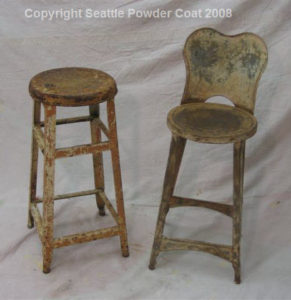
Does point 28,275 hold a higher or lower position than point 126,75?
lower

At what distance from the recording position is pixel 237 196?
7.15 ft

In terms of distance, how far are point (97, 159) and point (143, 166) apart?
0.40m

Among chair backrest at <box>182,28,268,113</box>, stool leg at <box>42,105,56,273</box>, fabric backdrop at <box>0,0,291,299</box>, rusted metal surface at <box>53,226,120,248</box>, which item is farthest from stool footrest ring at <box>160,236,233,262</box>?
chair backrest at <box>182,28,268,113</box>

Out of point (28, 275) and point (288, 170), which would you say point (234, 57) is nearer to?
point (288, 170)

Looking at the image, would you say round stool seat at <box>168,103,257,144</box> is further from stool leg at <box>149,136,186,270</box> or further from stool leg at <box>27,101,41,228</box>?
stool leg at <box>27,101,41,228</box>

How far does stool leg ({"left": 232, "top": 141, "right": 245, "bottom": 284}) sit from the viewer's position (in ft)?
6.93

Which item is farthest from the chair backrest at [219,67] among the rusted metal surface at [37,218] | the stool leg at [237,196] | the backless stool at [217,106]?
the rusted metal surface at [37,218]

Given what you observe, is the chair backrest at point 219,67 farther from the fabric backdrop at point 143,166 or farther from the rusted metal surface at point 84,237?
the rusted metal surface at point 84,237

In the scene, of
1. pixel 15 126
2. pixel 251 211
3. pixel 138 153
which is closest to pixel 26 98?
pixel 15 126

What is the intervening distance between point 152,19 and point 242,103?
66 centimetres

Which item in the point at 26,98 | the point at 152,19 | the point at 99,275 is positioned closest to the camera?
the point at 99,275

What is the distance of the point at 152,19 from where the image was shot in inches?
103

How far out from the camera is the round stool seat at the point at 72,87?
204 centimetres

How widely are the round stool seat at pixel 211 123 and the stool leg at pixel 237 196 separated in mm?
69
